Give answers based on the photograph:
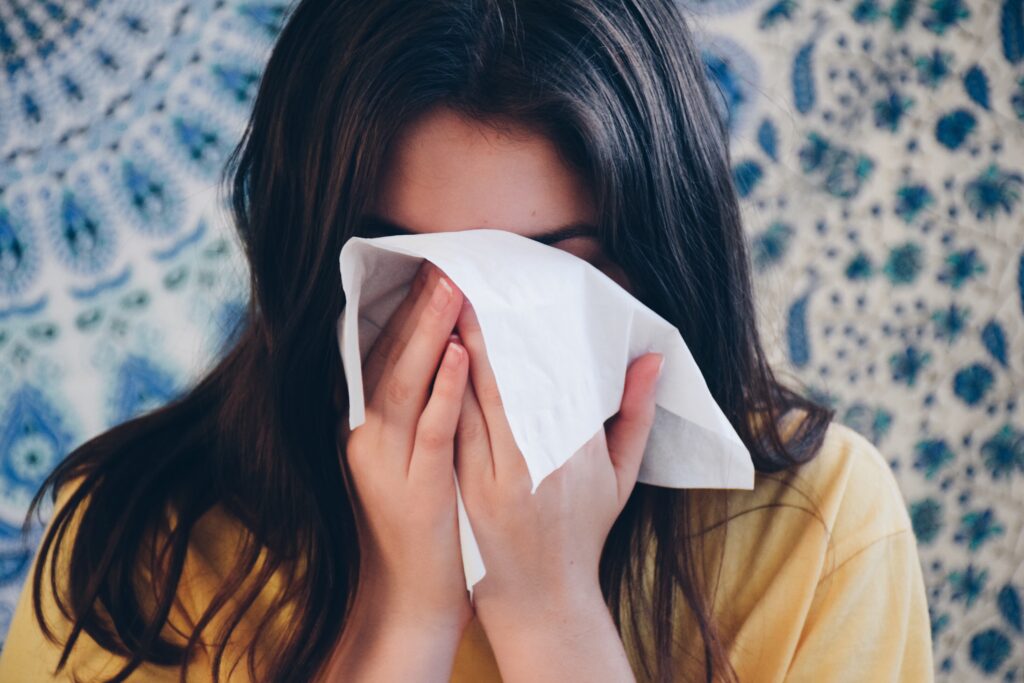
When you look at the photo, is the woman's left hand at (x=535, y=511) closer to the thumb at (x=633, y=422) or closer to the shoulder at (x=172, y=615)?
the thumb at (x=633, y=422)

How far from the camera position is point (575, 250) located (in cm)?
68

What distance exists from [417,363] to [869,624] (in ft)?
1.51

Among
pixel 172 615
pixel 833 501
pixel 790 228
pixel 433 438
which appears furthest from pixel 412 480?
pixel 790 228

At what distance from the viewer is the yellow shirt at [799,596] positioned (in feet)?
2.46

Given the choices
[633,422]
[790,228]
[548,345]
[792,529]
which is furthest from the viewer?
[790,228]

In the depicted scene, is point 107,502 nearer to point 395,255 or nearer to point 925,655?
point 395,255

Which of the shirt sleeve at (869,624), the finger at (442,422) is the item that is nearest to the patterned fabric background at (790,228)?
the shirt sleeve at (869,624)

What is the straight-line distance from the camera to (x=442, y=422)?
2.12 ft

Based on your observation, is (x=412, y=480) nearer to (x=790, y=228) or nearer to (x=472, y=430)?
(x=472, y=430)

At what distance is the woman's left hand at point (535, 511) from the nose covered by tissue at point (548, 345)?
0.02 m

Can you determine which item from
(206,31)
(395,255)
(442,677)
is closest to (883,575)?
(442,677)

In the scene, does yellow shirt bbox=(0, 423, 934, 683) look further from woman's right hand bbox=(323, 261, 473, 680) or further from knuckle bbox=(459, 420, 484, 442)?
knuckle bbox=(459, 420, 484, 442)

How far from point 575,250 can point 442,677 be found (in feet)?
1.18

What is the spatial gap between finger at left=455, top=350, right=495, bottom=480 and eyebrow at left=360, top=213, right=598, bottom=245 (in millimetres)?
127
